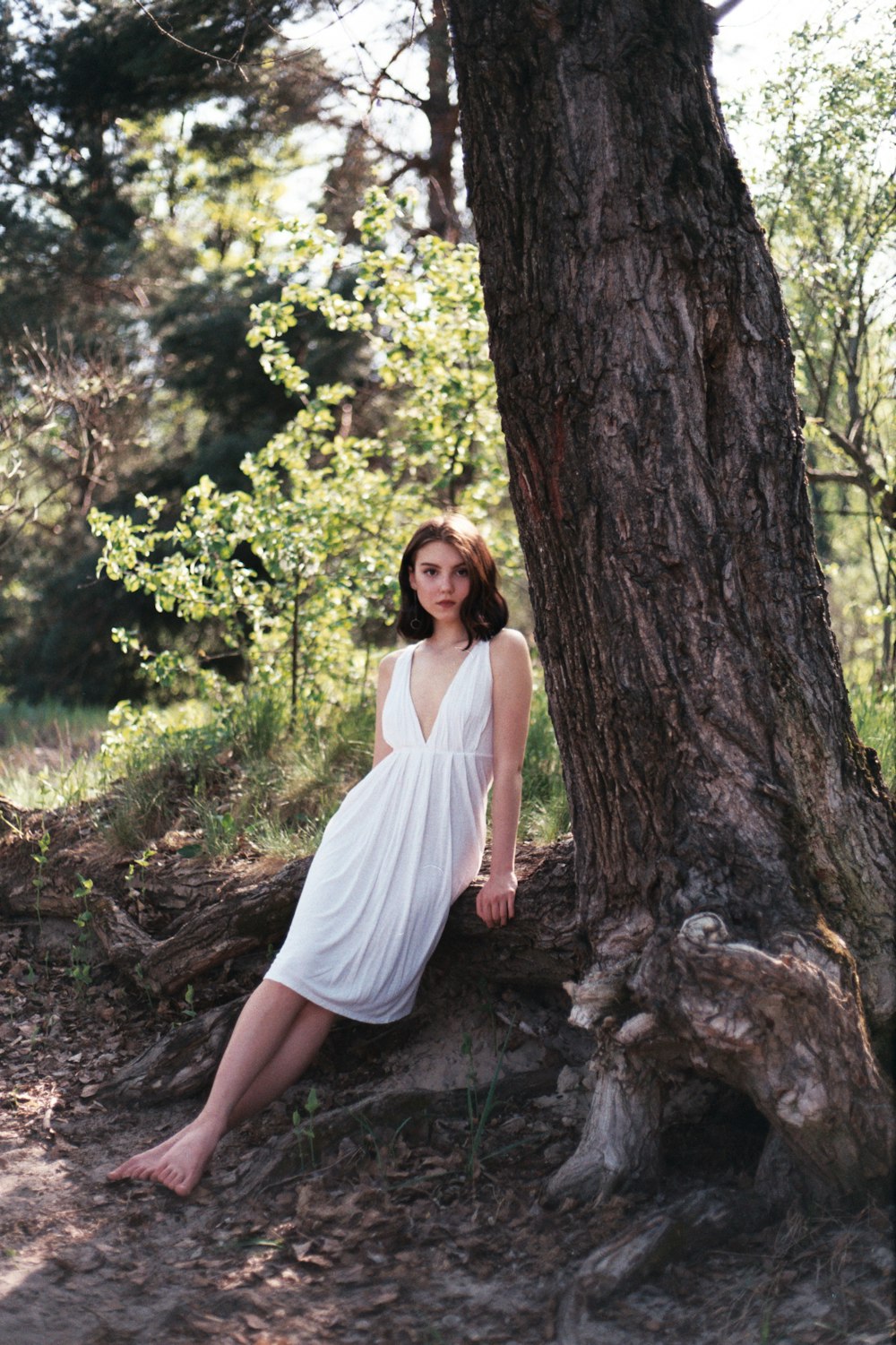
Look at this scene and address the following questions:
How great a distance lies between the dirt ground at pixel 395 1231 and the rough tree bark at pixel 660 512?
0.30 meters

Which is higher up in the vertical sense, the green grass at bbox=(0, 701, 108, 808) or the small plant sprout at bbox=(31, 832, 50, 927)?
the green grass at bbox=(0, 701, 108, 808)

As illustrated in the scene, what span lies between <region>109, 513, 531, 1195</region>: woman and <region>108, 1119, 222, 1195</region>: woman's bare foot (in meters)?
0.01

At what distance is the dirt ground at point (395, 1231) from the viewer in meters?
2.59

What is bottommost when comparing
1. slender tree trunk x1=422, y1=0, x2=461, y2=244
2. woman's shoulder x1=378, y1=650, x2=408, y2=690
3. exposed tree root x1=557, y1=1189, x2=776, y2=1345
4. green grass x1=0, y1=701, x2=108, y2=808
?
exposed tree root x1=557, y1=1189, x2=776, y2=1345

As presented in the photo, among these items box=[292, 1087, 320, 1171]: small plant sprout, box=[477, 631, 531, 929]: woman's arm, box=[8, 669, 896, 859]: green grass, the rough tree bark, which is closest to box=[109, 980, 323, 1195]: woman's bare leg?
box=[292, 1087, 320, 1171]: small plant sprout

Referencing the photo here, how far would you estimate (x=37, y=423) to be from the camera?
32.8ft

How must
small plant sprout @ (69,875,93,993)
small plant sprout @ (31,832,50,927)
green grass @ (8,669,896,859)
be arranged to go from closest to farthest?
1. small plant sprout @ (69,875,93,993)
2. green grass @ (8,669,896,859)
3. small plant sprout @ (31,832,50,927)

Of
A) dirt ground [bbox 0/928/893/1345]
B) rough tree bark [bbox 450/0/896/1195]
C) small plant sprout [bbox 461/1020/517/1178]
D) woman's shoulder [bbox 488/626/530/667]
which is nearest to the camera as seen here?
dirt ground [bbox 0/928/893/1345]

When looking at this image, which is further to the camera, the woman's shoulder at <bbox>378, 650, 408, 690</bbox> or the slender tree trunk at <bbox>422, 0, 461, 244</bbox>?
the slender tree trunk at <bbox>422, 0, 461, 244</bbox>

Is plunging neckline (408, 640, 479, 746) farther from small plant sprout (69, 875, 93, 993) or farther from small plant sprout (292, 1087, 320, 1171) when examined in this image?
small plant sprout (69, 875, 93, 993)

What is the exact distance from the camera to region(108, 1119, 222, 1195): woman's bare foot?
332 centimetres

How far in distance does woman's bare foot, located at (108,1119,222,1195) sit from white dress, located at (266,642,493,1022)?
0.49 metres

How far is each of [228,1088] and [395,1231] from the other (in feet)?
2.45

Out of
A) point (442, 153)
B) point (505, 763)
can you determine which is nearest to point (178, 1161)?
point (505, 763)
